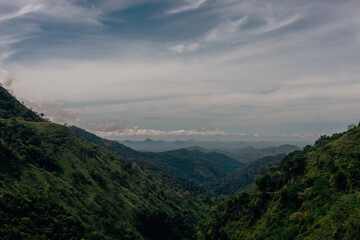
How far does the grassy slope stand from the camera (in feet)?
268

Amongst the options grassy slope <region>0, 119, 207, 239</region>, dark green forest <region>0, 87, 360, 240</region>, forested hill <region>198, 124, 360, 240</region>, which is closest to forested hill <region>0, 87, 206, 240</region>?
grassy slope <region>0, 119, 207, 239</region>

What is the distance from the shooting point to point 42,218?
8350 centimetres

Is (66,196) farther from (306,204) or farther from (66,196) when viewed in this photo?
(306,204)

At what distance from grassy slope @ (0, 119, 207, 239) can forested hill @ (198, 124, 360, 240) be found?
42043 millimetres

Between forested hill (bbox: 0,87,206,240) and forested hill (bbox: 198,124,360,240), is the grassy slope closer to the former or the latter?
forested hill (bbox: 0,87,206,240)

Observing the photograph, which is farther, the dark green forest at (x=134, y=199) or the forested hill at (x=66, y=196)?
the forested hill at (x=66, y=196)

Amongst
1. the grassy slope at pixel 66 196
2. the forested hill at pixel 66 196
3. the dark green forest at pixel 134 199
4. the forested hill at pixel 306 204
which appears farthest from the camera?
the grassy slope at pixel 66 196

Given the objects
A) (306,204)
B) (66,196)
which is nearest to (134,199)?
(66,196)

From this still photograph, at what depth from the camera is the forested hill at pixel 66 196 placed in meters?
81.4

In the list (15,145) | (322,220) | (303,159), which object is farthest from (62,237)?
(303,159)

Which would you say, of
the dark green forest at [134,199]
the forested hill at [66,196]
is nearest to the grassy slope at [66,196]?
Result: the forested hill at [66,196]

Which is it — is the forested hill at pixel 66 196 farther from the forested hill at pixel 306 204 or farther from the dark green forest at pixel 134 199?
the forested hill at pixel 306 204

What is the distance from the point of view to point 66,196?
108m

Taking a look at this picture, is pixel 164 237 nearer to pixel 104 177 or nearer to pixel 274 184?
pixel 104 177
